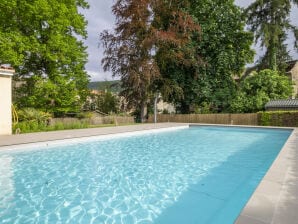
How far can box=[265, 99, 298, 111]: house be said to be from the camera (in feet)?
57.1

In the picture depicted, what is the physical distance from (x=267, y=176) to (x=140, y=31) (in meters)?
19.1

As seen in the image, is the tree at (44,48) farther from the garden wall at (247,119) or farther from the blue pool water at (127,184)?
the blue pool water at (127,184)

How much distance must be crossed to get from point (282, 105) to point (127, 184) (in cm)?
1711

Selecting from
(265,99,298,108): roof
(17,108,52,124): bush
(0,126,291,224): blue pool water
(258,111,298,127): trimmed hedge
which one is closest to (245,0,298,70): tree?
(265,99,298,108): roof

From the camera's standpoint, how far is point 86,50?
66.5ft

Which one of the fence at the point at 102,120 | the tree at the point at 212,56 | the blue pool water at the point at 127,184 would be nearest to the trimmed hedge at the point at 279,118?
the tree at the point at 212,56

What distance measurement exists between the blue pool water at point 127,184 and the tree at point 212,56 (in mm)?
14298

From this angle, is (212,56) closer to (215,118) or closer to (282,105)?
(215,118)

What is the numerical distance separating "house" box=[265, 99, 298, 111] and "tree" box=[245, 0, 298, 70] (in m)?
6.81

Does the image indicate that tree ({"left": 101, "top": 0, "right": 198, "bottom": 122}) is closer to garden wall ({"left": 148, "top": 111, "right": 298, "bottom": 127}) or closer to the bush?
garden wall ({"left": 148, "top": 111, "right": 298, "bottom": 127})

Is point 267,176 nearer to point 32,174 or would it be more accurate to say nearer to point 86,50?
point 32,174

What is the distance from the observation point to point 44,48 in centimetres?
1667

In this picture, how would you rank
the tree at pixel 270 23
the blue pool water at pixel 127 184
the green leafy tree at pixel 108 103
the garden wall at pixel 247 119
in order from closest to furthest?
1. the blue pool water at pixel 127 184
2. the garden wall at pixel 247 119
3. the tree at pixel 270 23
4. the green leafy tree at pixel 108 103

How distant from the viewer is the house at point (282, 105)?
17392 mm
